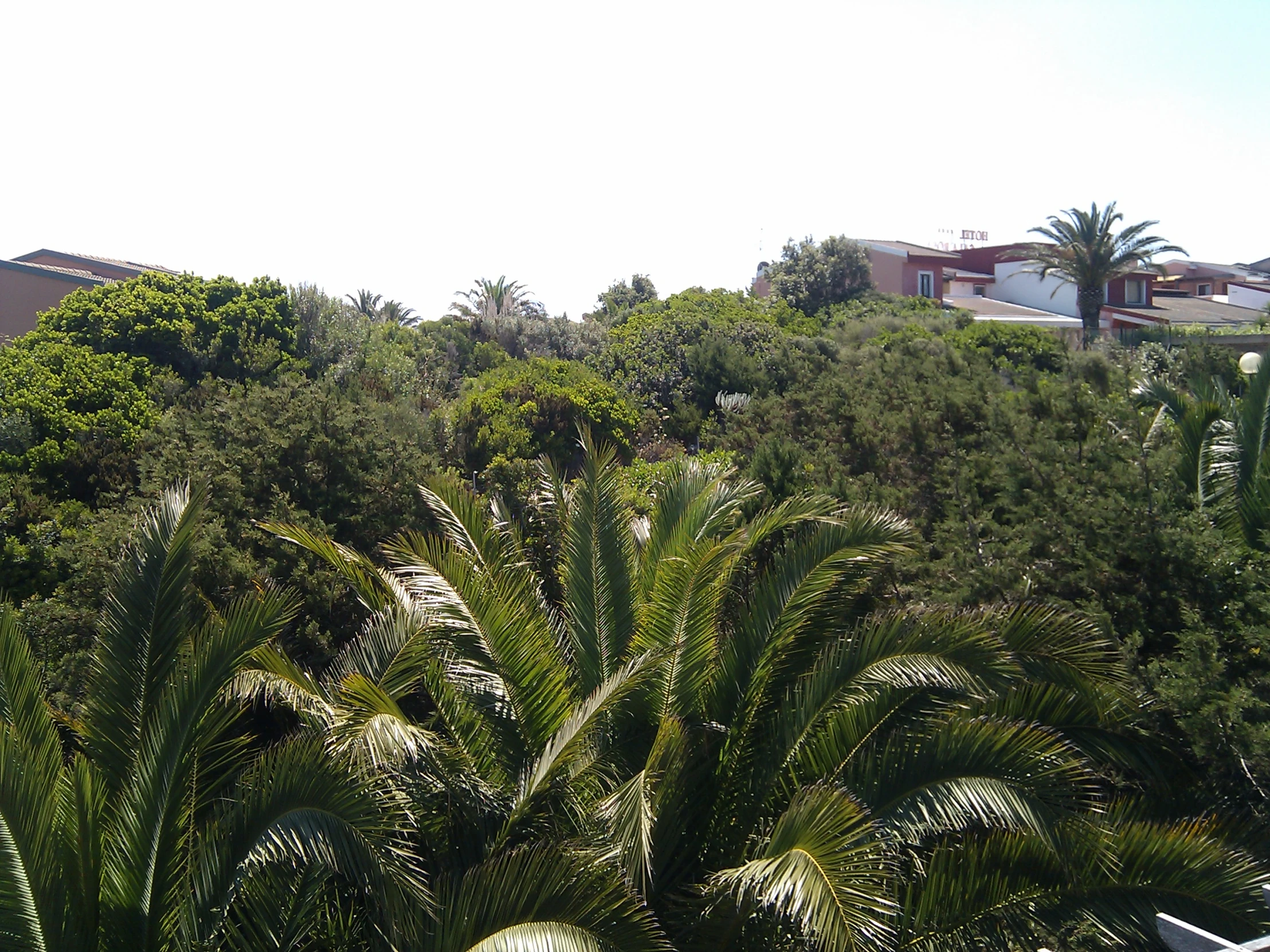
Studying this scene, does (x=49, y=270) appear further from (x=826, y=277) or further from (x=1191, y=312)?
(x=1191, y=312)

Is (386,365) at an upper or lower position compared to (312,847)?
upper

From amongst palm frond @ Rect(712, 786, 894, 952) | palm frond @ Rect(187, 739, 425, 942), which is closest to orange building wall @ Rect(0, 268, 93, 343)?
palm frond @ Rect(187, 739, 425, 942)

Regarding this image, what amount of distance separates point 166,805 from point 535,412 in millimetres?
13244

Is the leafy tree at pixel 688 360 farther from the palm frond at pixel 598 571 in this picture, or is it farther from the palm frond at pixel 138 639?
the palm frond at pixel 138 639

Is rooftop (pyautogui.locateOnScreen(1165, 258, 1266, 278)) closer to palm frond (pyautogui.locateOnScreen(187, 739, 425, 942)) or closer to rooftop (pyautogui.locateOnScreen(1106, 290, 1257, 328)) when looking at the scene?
rooftop (pyautogui.locateOnScreen(1106, 290, 1257, 328))

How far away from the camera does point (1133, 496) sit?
9.28 m

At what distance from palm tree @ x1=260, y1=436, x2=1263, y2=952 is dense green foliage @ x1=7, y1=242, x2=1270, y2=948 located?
216 millimetres

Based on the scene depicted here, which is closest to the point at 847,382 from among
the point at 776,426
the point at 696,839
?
the point at 776,426

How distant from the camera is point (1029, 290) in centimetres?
4522

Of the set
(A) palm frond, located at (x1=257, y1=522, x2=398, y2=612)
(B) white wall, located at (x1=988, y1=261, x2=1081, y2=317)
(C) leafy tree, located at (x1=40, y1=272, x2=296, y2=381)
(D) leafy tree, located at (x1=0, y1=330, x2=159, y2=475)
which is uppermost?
(B) white wall, located at (x1=988, y1=261, x2=1081, y2=317)

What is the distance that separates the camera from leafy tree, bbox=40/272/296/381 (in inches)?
677

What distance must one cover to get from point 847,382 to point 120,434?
10763 mm

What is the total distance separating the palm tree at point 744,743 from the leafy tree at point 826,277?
30830 millimetres

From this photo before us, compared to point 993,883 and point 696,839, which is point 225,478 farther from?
point 993,883
